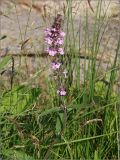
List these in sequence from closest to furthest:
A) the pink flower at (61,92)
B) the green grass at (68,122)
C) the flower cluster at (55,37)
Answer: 1. the flower cluster at (55,37)
2. the pink flower at (61,92)
3. the green grass at (68,122)

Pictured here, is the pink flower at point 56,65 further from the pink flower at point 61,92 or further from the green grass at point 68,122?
the green grass at point 68,122

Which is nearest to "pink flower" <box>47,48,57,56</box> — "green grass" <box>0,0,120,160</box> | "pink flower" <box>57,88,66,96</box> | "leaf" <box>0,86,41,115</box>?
"pink flower" <box>57,88,66,96</box>

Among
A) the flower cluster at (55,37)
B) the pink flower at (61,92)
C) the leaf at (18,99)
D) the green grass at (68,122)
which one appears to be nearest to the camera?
the flower cluster at (55,37)

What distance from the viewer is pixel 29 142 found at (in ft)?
6.57

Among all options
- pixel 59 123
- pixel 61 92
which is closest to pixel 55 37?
pixel 61 92

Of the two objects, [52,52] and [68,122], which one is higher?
[52,52]

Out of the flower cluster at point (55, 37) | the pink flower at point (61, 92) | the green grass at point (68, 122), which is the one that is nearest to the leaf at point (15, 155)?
the green grass at point (68, 122)

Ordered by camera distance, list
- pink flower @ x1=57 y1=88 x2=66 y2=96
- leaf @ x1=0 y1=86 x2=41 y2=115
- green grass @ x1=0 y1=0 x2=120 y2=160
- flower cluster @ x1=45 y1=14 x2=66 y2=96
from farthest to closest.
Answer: leaf @ x1=0 y1=86 x2=41 y2=115, green grass @ x1=0 y1=0 x2=120 y2=160, pink flower @ x1=57 y1=88 x2=66 y2=96, flower cluster @ x1=45 y1=14 x2=66 y2=96

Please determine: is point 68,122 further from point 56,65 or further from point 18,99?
point 56,65

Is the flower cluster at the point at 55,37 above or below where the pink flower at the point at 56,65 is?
above

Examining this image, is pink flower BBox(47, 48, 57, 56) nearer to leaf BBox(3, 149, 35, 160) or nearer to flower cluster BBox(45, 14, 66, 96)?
flower cluster BBox(45, 14, 66, 96)

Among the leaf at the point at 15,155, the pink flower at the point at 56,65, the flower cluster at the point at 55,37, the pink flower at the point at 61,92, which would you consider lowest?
the leaf at the point at 15,155

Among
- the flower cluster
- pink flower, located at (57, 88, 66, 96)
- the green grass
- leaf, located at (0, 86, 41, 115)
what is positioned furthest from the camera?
leaf, located at (0, 86, 41, 115)

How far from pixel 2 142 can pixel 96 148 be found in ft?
1.36
